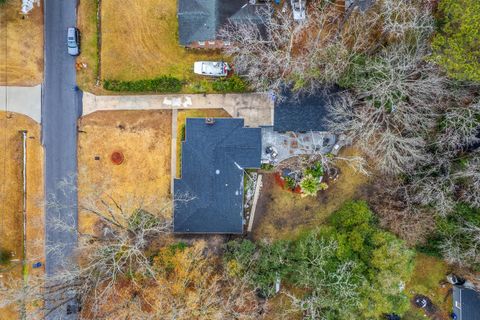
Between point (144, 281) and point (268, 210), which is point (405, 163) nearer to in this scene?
point (268, 210)

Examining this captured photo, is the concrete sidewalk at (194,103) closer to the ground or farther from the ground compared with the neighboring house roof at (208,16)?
closer to the ground

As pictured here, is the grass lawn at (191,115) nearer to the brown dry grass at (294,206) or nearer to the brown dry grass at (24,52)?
the brown dry grass at (294,206)

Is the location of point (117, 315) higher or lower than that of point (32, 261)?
lower

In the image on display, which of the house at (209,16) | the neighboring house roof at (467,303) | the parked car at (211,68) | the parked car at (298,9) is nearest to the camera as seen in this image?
the house at (209,16)

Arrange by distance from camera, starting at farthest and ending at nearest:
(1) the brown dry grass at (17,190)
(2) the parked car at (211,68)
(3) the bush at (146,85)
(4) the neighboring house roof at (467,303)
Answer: (1) the brown dry grass at (17,190), (3) the bush at (146,85), (2) the parked car at (211,68), (4) the neighboring house roof at (467,303)

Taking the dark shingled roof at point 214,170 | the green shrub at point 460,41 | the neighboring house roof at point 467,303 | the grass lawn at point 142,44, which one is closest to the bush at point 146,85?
the grass lawn at point 142,44

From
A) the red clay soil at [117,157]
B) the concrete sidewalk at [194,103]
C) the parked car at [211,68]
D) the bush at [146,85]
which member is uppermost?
the parked car at [211,68]

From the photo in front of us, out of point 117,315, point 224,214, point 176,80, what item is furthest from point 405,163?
point 117,315

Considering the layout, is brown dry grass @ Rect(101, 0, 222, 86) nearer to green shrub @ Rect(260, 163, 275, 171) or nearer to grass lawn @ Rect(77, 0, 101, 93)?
grass lawn @ Rect(77, 0, 101, 93)
